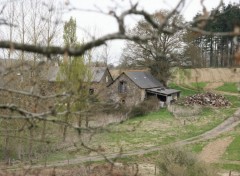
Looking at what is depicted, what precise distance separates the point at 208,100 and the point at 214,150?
17913 mm

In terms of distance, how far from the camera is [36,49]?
2939mm

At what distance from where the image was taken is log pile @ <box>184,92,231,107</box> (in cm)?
4088

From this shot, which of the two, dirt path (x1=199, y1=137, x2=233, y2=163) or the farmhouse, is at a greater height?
the farmhouse

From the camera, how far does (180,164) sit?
15.9m

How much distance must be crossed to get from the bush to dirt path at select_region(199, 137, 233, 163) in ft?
19.6

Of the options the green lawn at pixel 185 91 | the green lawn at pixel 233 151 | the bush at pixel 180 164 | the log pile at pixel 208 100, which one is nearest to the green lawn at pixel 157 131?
the log pile at pixel 208 100

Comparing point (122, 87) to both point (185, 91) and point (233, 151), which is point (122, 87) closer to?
point (185, 91)

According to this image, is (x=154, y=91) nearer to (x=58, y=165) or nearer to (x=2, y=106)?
(x=58, y=165)

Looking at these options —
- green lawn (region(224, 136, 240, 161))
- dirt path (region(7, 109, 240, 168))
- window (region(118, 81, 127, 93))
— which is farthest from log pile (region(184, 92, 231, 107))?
green lawn (region(224, 136, 240, 161))

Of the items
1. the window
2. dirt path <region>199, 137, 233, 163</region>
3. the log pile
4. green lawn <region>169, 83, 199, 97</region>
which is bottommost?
dirt path <region>199, 137, 233, 163</region>

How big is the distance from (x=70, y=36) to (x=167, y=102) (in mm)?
16814

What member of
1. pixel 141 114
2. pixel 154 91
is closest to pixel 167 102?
pixel 154 91

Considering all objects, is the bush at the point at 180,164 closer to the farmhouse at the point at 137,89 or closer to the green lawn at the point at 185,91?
the farmhouse at the point at 137,89

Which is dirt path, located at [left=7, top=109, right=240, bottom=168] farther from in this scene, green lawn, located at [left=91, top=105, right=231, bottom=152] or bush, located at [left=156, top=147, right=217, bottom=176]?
bush, located at [left=156, top=147, right=217, bottom=176]
